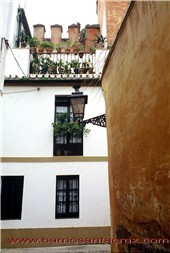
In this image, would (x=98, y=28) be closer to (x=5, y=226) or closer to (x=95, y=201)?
(x=95, y=201)

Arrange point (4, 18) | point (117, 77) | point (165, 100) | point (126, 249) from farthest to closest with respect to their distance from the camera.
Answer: point (4, 18) < point (117, 77) < point (126, 249) < point (165, 100)

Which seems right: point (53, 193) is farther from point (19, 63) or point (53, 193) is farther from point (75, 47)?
point (75, 47)

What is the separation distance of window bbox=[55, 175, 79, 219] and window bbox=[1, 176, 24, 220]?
151 centimetres

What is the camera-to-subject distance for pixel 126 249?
3.44 m

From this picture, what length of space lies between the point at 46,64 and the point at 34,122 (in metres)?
3.62

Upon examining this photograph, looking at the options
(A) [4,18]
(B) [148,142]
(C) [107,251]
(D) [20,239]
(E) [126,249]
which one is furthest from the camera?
(D) [20,239]

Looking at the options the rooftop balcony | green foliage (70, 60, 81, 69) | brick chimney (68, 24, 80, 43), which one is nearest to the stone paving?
the rooftop balcony

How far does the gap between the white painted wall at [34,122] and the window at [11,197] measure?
3.42 ft

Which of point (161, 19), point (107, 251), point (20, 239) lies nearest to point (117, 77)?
point (161, 19)

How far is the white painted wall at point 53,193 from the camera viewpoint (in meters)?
9.65

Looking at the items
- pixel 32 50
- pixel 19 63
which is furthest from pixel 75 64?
pixel 19 63

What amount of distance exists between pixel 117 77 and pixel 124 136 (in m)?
0.99

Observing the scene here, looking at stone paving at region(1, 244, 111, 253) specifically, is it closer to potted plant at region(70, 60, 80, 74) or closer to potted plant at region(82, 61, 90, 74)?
potted plant at region(82, 61, 90, 74)

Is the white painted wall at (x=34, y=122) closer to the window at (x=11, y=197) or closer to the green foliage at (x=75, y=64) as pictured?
the window at (x=11, y=197)
